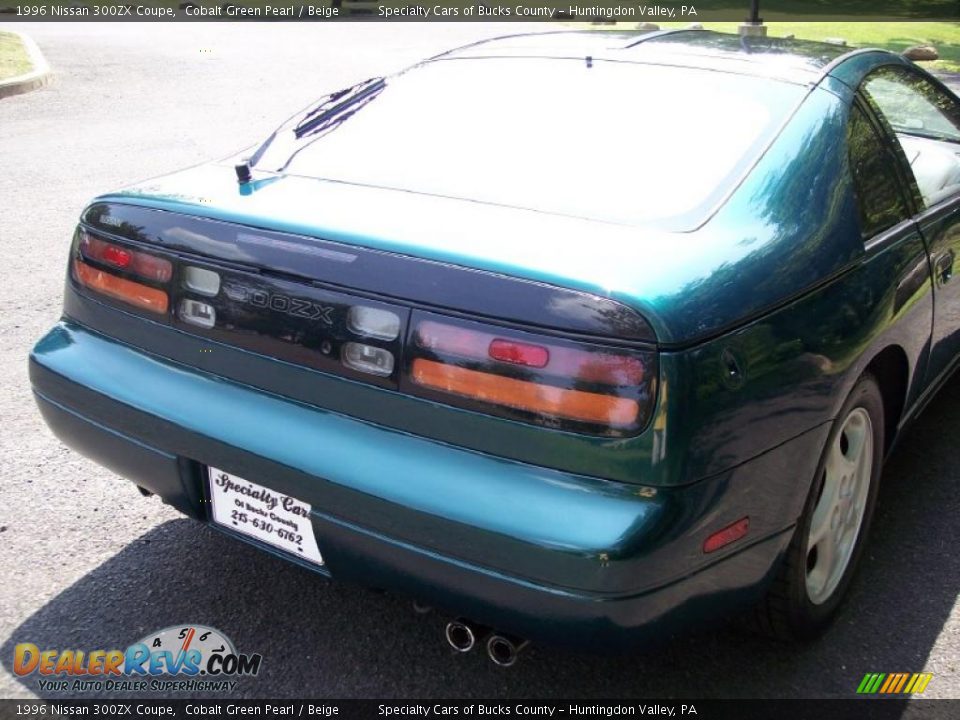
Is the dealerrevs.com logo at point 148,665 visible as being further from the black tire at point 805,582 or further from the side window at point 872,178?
the side window at point 872,178

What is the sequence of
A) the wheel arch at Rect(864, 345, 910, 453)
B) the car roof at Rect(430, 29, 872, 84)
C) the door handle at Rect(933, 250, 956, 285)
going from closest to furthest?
the wheel arch at Rect(864, 345, 910, 453), the car roof at Rect(430, 29, 872, 84), the door handle at Rect(933, 250, 956, 285)

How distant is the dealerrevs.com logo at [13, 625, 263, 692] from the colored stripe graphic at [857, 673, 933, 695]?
1520mm

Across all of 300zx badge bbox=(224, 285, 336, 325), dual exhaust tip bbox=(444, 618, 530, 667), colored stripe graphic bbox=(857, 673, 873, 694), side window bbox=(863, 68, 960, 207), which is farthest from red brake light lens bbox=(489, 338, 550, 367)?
side window bbox=(863, 68, 960, 207)

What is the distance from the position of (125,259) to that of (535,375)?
120cm

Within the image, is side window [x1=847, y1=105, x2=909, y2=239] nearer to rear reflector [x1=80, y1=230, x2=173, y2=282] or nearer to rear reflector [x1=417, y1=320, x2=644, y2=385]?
rear reflector [x1=417, y1=320, x2=644, y2=385]

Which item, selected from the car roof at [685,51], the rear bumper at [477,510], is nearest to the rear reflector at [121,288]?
the rear bumper at [477,510]

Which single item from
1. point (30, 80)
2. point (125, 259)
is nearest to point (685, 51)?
point (125, 259)

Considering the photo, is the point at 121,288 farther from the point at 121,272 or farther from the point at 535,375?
the point at 535,375

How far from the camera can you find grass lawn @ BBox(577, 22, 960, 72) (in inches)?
757

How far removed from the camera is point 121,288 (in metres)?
2.61

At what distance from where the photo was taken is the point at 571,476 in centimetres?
199

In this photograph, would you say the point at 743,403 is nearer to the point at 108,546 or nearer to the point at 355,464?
the point at 355,464

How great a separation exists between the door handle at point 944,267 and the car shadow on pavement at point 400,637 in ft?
2.71

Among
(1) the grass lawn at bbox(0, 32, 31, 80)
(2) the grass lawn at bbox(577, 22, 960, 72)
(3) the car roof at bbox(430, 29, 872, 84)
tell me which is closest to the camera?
(3) the car roof at bbox(430, 29, 872, 84)
